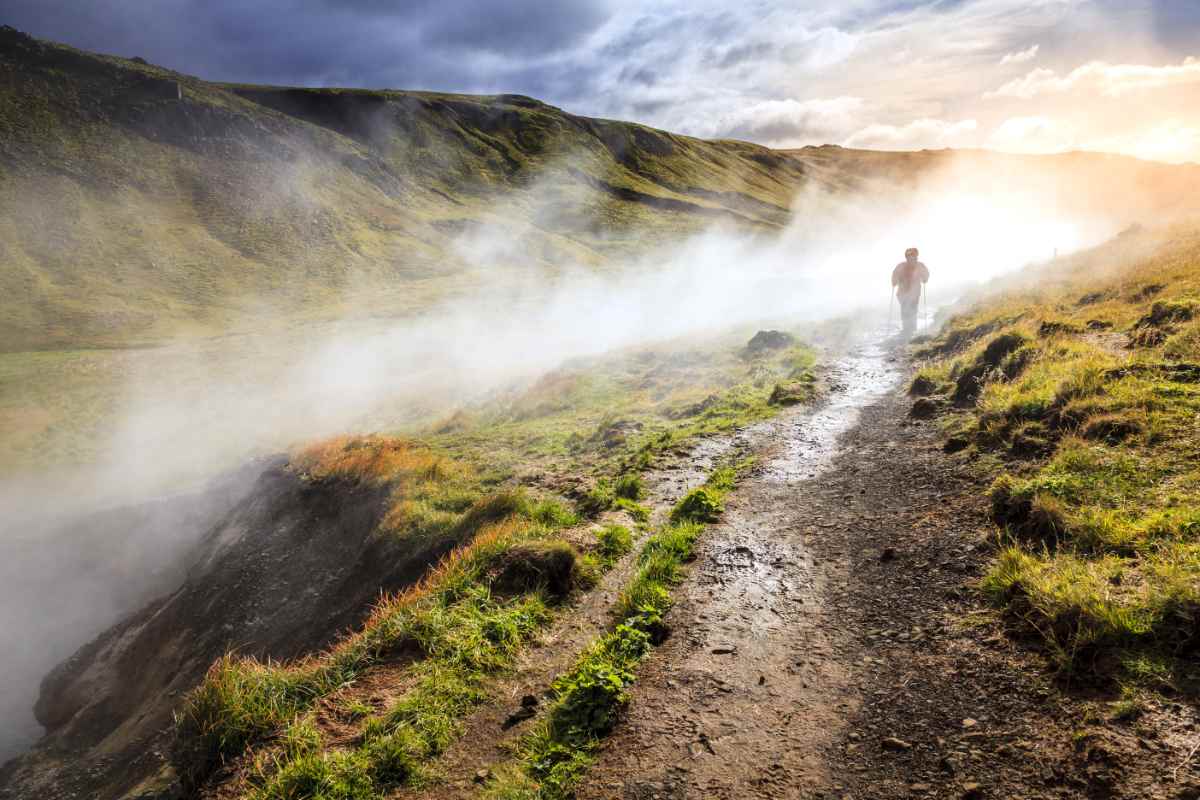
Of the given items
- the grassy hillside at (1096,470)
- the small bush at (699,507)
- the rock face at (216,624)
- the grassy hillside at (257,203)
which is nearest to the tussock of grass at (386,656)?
the small bush at (699,507)

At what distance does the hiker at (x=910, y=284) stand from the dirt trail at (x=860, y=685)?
730 inches

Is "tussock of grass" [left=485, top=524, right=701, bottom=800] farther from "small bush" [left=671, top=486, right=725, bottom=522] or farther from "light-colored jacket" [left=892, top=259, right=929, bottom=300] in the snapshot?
"light-colored jacket" [left=892, top=259, right=929, bottom=300]

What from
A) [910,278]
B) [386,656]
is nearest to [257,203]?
[910,278]

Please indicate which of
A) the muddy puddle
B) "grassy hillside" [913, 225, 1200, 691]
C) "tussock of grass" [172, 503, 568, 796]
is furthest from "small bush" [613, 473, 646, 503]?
"grassy hillside" [913, 225, 1200, 691]

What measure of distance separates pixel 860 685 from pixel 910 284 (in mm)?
23802

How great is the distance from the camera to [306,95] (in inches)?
5891

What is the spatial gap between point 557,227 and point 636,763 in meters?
122

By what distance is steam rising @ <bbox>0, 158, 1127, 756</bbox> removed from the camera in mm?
22297

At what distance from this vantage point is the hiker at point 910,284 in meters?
24.8

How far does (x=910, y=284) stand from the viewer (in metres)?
25.0

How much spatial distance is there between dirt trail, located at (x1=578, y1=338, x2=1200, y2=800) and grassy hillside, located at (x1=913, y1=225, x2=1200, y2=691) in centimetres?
43

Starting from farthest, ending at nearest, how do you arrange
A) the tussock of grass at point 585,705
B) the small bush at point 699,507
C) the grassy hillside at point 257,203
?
the grassy hillside at point 257,203
the small bush at point 699,507
the tussock of grass at point 585,705

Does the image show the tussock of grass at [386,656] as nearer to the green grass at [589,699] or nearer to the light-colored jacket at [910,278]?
the green grass at [589,699]

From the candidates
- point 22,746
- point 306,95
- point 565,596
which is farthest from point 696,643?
point 306,95
